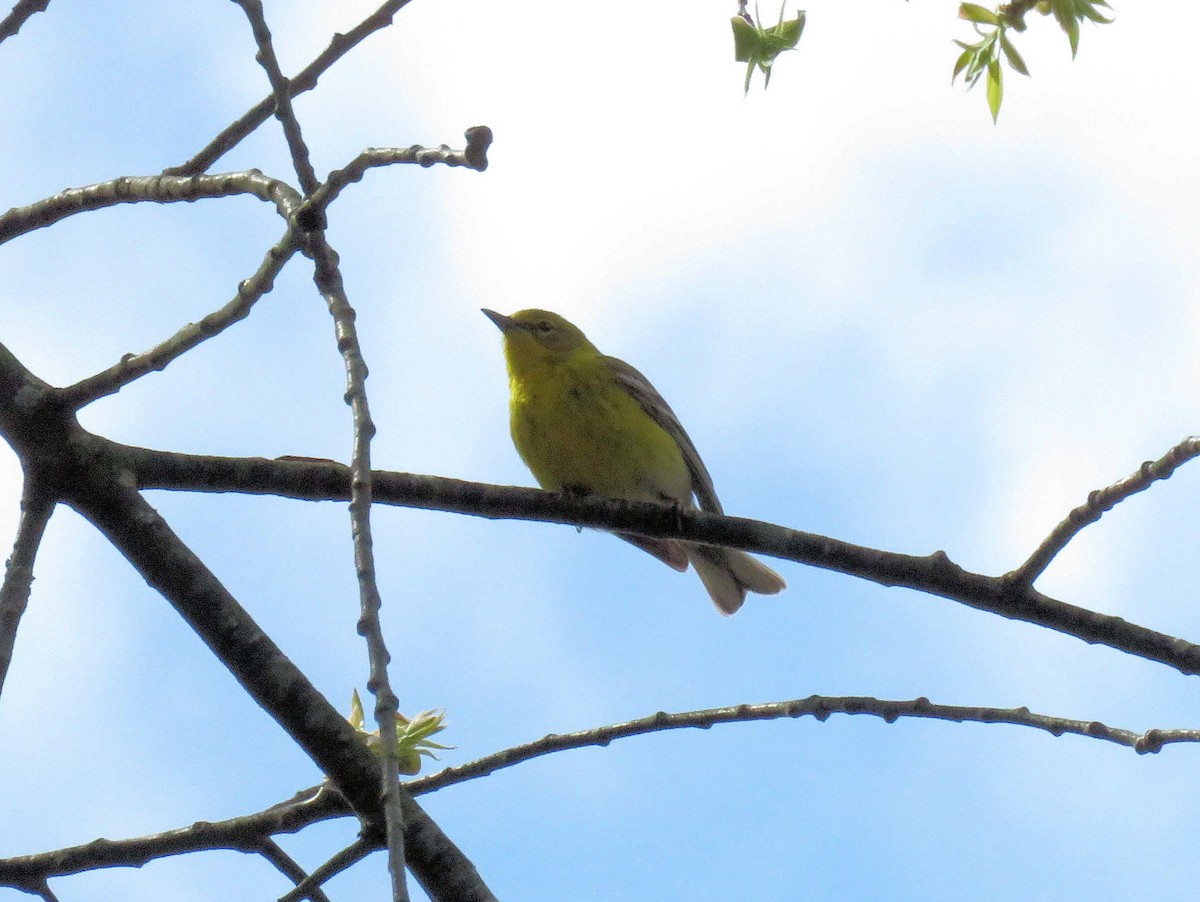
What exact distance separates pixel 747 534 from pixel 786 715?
63 centimetres

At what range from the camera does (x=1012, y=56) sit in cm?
319

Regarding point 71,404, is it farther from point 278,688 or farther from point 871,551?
point 871,551

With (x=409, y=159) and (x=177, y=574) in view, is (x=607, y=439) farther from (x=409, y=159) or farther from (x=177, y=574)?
(x=409, y=159)

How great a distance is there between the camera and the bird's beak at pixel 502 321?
8227mm

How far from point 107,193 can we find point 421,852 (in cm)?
236

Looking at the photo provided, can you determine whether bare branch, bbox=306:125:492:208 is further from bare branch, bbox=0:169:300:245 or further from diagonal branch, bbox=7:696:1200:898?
diagonal branch, bbox=7:696:1200:898

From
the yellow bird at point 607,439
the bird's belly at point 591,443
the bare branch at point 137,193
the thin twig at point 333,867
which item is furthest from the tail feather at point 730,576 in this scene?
the thin twig at point 333,867

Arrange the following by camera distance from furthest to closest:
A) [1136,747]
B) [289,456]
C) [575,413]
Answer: [575,413], [289,456], [1136,747]

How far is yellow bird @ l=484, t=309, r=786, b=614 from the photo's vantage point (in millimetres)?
7105

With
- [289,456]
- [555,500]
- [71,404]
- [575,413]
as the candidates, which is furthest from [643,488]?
[71,404]

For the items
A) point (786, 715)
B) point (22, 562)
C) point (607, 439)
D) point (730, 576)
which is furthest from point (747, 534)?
point (730, 576)

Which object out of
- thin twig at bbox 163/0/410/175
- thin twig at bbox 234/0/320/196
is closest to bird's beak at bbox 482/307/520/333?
thin twig at bbox 163/0/410/175

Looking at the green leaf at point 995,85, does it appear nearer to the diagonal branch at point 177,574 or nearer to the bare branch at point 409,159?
the bare branch at point 409,159

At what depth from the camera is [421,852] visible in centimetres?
309
